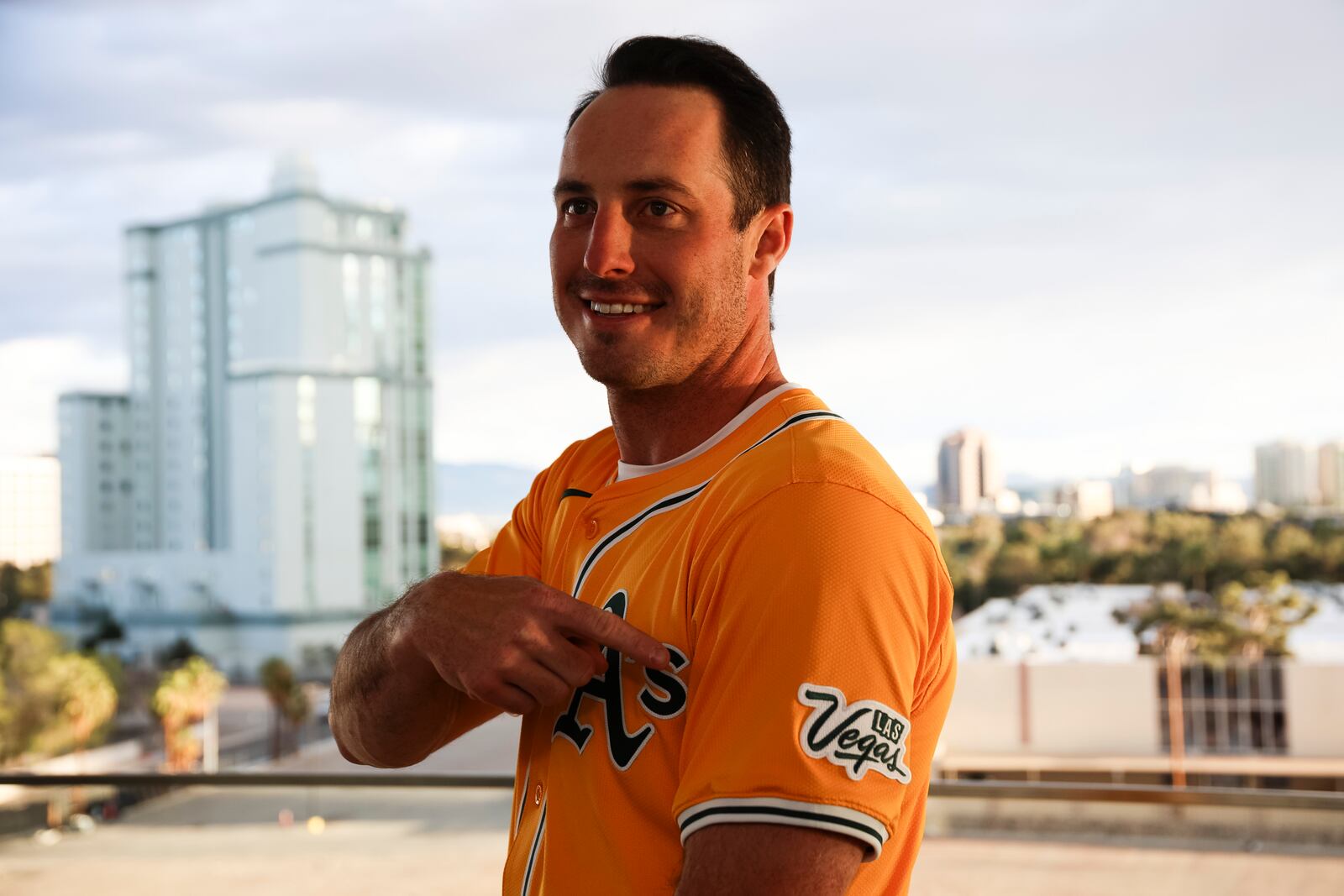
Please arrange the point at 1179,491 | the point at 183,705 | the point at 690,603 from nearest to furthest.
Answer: the point at 690,603 < the point at 183,705 < the point at 1179,491

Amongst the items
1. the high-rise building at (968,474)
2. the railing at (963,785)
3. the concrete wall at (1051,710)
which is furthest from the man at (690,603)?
the high-rise building at (968,474)

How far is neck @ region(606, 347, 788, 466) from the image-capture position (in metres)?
0.86

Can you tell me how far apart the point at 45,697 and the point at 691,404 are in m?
30.5

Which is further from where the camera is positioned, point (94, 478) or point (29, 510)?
point (94, 478)

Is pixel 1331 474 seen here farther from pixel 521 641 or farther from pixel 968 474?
pixel 521 641

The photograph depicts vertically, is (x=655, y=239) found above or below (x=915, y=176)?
below

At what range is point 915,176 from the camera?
4381cm

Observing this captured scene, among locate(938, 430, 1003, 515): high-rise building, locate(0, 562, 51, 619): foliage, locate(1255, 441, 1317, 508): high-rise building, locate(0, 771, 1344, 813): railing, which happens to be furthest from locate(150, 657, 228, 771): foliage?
locate(0, 771, 1344, 813): railing

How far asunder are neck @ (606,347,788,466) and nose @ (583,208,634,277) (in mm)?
89

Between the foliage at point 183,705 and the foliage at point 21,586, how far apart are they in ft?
18.7

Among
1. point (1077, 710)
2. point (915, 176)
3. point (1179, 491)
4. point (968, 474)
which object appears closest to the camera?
point (1077, 710)

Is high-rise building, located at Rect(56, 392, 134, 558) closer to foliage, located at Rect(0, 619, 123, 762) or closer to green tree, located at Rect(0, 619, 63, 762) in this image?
green tree, located at Rect(0, 619, 63, 762)

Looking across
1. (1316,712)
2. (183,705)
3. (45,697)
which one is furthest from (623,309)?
(45,697)

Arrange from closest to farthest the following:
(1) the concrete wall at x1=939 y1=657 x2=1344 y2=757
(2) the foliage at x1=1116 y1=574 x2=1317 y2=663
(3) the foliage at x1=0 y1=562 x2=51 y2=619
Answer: (1) the concrete wall at x1=939 y1=657 x2=1344 y2=757, (2) the foliage at x1=1116 y1=574 x2=1317 y2=663, (3) the foliage at x1=0 y1=562 x2=51 y2=619
